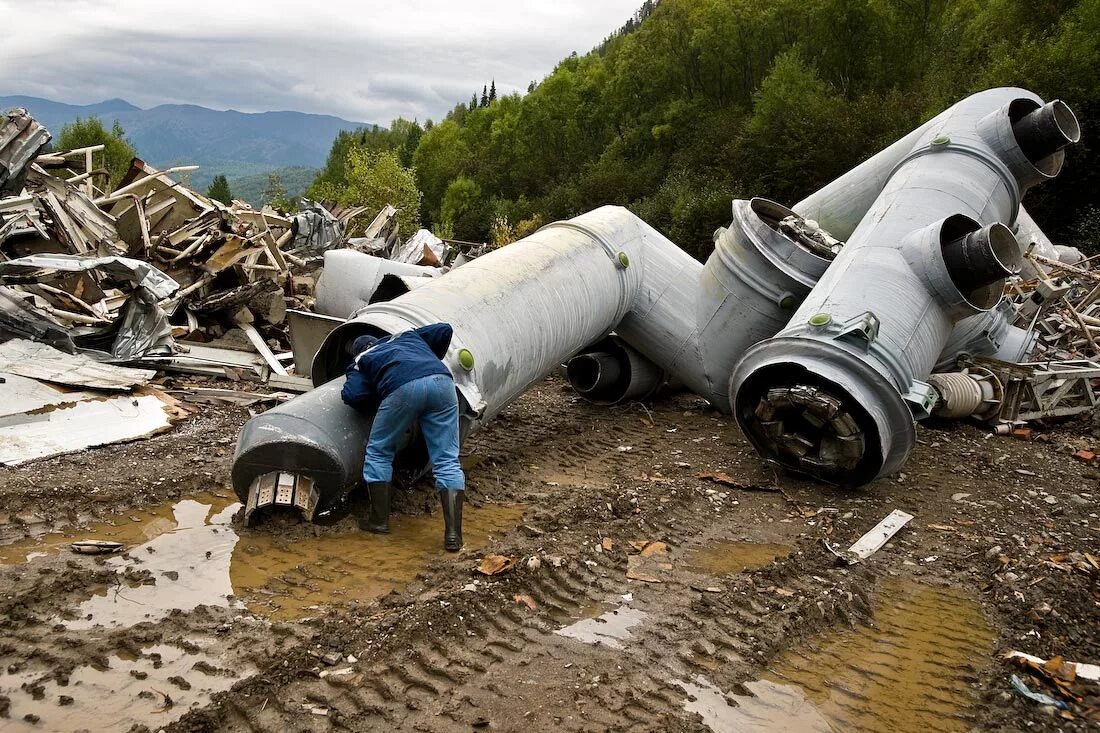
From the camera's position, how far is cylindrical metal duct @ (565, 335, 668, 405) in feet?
27.8

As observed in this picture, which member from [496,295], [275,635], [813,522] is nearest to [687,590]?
[813,522]

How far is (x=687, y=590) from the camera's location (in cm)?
438

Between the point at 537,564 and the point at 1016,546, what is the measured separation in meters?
3.16

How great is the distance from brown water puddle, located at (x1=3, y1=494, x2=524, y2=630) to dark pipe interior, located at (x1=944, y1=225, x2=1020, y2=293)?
4028mm

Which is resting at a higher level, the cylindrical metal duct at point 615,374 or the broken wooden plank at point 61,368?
the cylindrical metal duct at point 615,374

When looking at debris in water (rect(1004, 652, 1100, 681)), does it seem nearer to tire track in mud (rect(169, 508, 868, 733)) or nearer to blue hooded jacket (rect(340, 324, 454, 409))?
tire track in mud (rect(169, 508, 868, 733))

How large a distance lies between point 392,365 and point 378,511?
91 centimetres

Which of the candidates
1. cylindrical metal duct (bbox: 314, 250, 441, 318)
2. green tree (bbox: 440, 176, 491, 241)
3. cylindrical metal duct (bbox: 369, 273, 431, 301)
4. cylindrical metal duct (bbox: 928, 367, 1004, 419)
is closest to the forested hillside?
green tree (bbox: 440, 176, 491, 241)

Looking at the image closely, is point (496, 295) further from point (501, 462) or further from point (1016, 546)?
point (1016, 546)

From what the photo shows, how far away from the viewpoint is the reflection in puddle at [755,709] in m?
3.22

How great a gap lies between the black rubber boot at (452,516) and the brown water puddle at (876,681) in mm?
1757

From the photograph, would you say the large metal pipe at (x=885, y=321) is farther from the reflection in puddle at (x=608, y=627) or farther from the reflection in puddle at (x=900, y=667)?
the reflection in puddle at (x=608, y=627)

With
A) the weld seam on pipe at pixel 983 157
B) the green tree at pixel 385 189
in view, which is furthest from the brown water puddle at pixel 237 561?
the green tree at pixel 385 189

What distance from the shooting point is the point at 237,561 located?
172 inches
